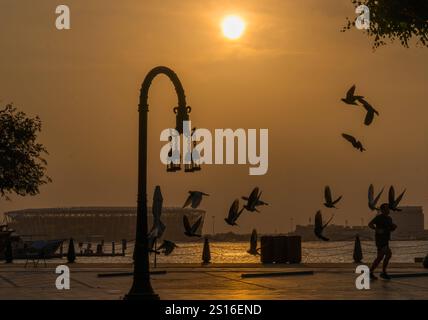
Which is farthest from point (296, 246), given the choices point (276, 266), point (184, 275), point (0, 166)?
point (0, 166)

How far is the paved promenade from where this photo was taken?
24.0 meters

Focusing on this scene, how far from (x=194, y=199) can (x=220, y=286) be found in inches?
94.1

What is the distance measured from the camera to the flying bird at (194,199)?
27247 mm

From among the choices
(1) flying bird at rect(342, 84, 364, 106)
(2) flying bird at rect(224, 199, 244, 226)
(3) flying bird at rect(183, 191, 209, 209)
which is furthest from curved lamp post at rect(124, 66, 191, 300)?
(2) flying bird at rect(224, 199, 244, 226)

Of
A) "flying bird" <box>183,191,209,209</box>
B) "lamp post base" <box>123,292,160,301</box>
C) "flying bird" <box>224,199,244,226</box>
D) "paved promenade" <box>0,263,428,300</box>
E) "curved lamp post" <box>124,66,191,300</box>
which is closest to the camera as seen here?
"lamp post base" <box>123,292,160,301</box>

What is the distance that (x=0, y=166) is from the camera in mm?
63969

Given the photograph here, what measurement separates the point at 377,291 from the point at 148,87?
748 centimetres

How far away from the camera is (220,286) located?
27500 millimetres

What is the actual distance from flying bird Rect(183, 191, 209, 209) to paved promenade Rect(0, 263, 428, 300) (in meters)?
2.17

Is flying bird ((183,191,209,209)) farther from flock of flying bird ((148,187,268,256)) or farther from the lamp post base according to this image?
the lamp post base

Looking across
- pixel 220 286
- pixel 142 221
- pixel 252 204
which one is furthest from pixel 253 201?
pixel 142 221

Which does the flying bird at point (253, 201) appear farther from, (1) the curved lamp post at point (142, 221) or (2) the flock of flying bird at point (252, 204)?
(1) the curved lamp post at point (142, 221)
